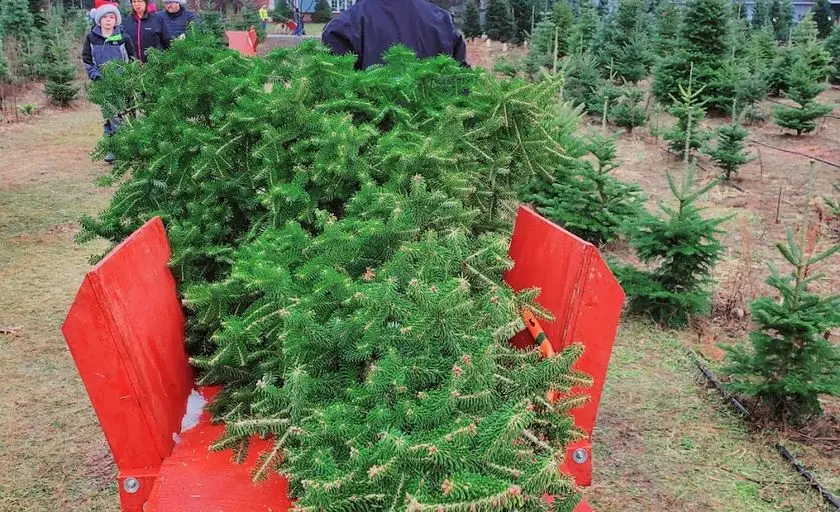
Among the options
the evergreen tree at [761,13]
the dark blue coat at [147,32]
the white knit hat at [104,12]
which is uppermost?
the white knit hat at [104,12]

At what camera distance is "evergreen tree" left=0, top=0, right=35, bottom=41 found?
60.3 ft

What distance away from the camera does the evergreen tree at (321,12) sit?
4141 centimetres

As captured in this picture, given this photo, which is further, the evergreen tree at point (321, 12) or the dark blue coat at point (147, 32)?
the evergreen tree at point (321, 12)

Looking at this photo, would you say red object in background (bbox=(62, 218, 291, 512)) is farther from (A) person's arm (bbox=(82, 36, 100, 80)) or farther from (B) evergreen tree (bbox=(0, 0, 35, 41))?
(B) evergreen tree (bbox=(0, 0, 35, 41))

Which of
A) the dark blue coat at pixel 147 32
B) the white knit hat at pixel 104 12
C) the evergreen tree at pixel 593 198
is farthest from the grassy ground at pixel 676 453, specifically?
the white knit hat at pixel 104 12

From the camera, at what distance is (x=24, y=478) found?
3.82m

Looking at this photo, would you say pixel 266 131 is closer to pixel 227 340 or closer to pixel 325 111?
pixel 325 111

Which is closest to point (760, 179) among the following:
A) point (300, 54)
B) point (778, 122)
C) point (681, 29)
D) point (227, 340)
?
point (778, 122)

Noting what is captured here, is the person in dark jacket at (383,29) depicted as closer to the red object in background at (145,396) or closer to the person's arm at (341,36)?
the person's arm at (341,36)

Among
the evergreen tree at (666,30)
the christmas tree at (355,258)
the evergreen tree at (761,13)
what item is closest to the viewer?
the christmas tree at (355,258)

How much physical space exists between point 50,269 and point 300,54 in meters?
4.49

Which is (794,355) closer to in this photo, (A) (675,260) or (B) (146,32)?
(A) (675,260)

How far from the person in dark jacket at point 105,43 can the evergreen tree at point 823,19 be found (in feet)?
75.3

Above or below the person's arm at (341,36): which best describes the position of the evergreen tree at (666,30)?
below
